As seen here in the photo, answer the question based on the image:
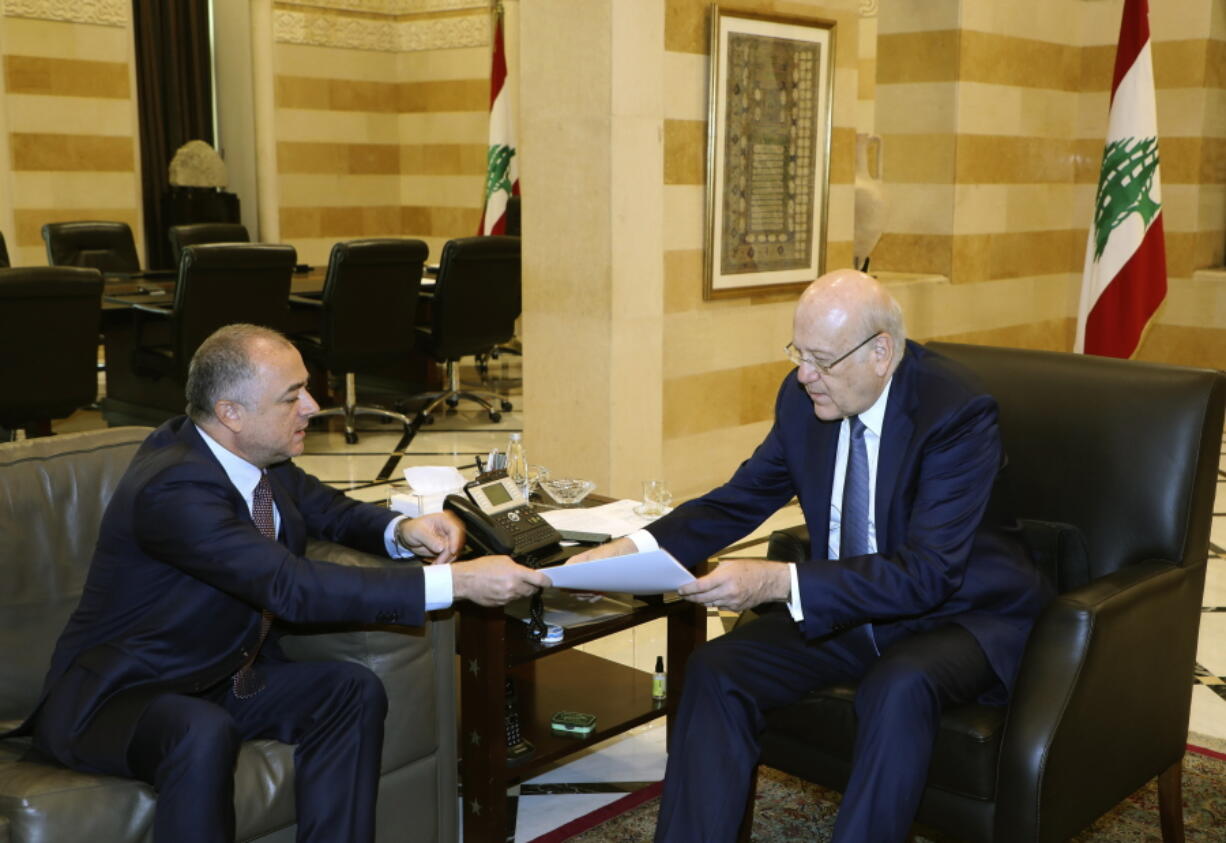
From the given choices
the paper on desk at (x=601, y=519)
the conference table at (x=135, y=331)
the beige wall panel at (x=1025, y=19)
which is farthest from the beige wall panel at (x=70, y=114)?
the paper on desk at (x=601, y=519)

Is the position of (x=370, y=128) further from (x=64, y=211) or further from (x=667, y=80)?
(x=667, y=80)

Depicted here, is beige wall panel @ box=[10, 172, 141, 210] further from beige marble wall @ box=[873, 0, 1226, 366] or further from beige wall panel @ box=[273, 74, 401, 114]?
beige marble wall @ box=[873, 0, 1226, 366]

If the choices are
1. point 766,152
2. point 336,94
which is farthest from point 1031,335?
point 336,94

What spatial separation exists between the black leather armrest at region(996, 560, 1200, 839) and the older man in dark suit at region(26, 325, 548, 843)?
3.27ft

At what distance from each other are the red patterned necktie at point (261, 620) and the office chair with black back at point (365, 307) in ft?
15.4

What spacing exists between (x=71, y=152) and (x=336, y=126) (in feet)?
8.89

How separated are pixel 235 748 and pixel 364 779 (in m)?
0.30

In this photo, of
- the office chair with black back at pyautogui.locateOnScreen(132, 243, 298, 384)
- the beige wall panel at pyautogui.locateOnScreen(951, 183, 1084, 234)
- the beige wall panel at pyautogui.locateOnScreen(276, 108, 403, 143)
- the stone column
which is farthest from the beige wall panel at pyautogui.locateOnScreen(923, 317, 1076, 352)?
the beige wall panel at pyautogui.locateOnScreen(276, 108, 403, 143)

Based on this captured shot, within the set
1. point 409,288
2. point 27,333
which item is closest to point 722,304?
point 409,288

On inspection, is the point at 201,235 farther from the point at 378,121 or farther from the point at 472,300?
the point at 378,121

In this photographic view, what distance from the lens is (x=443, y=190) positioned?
42.8ft

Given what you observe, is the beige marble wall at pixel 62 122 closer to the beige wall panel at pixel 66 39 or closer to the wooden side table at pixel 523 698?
the beige wall panel at pixel 66 39

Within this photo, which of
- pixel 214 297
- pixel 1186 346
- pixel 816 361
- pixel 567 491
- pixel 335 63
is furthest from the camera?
pixel 335 63

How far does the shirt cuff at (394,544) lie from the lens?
3.06 m
